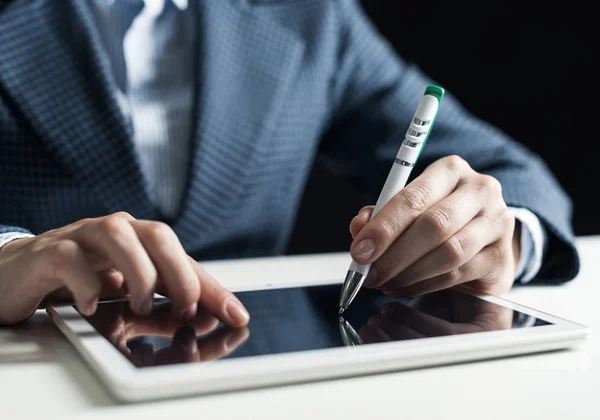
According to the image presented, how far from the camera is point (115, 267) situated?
39 cm

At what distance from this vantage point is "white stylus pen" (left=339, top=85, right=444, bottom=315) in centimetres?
46

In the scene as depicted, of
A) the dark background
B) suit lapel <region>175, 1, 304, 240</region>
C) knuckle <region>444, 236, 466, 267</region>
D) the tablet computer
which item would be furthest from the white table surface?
the dark background

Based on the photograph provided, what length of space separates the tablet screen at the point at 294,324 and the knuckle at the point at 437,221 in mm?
49

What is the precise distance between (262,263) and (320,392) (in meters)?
0.38

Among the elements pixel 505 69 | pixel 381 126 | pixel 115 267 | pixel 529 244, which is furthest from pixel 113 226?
pixel 505 69

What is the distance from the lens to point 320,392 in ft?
1.05

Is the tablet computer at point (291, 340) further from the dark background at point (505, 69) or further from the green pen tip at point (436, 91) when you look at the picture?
the dark background at point (505, 69)

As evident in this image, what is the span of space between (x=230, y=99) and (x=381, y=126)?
22 centimetres

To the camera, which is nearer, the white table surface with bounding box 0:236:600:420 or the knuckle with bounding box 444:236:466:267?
the white table surface with bounding box 0:236:600:420

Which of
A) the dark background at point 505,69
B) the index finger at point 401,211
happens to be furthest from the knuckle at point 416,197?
the dark background at point 505,69

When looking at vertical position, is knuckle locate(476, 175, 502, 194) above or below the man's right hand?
below

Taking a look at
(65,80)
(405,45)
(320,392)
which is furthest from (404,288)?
(405,45)

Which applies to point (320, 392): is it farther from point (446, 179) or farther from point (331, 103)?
point (331, 103)

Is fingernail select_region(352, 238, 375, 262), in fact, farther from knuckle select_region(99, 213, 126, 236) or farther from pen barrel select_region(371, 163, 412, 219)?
knuckle select_region(99, 213, 126, 236)
